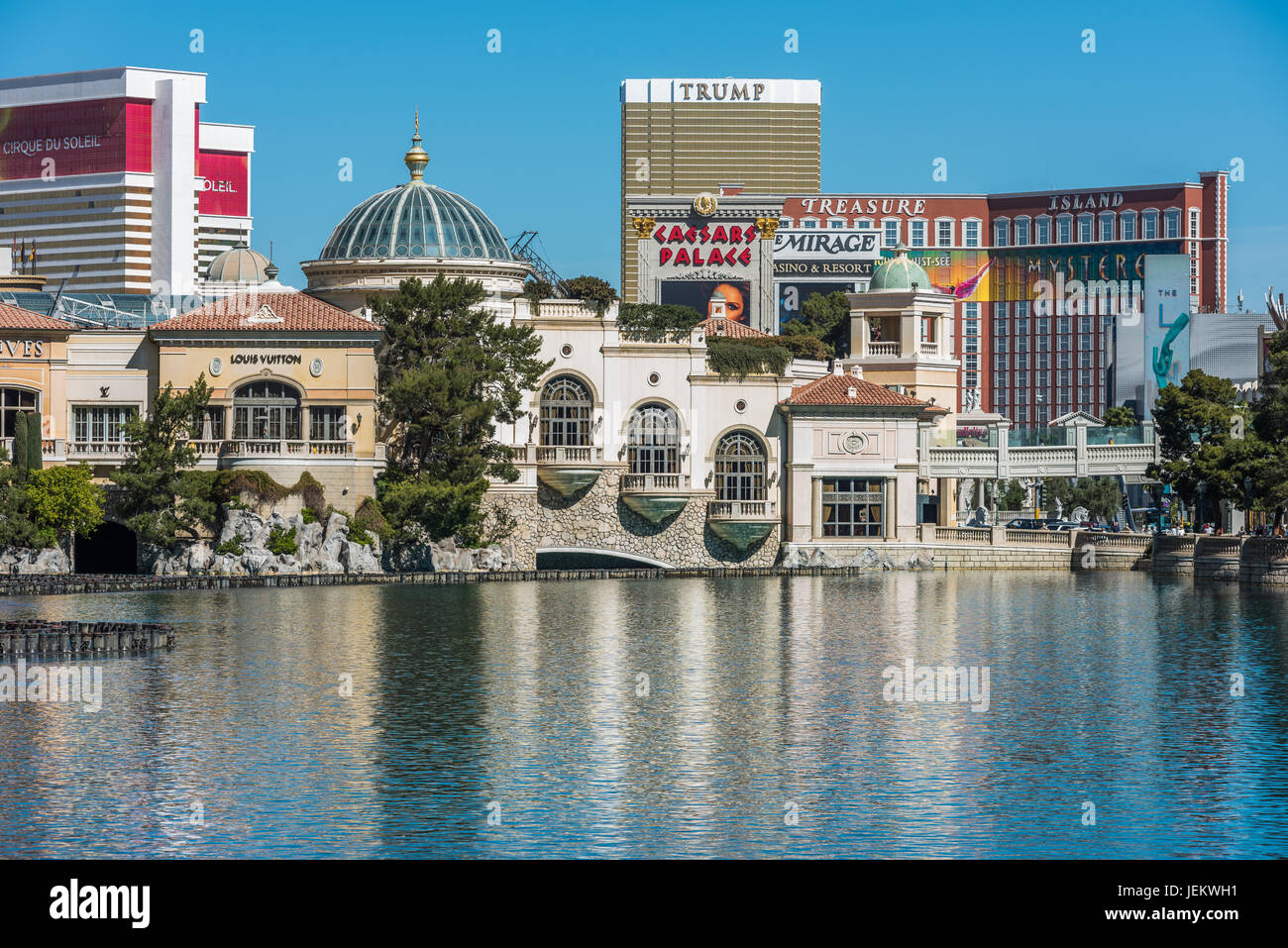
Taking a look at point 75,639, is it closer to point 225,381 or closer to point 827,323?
point 225,381

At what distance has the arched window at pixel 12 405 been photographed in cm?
9300

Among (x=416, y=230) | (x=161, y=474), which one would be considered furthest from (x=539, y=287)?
(x=161, y=474)

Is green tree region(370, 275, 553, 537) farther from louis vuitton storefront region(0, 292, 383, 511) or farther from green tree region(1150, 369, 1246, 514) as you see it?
green tree region(1150, 369, 1246, 514)

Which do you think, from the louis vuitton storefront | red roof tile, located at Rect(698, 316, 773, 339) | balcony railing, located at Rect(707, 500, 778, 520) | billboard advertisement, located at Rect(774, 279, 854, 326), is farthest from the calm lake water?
billboard advertisement, located at Rect(774, 279, 854, 326)

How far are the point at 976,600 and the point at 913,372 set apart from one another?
40825 mm

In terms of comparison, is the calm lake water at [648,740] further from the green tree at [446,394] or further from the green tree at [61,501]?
the green tree at [446,394]

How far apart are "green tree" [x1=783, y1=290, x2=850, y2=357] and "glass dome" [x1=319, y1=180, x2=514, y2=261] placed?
184 feet

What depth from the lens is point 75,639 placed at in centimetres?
5859

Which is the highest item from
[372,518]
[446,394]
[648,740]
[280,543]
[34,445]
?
[446,394]

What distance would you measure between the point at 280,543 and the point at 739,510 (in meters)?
24.7

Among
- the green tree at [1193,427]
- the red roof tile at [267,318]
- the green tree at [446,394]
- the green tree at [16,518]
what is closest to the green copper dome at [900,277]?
the green tree at [1193,427]

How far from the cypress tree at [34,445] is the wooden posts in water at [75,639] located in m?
29.3

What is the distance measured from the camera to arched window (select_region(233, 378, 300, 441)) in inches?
3718
